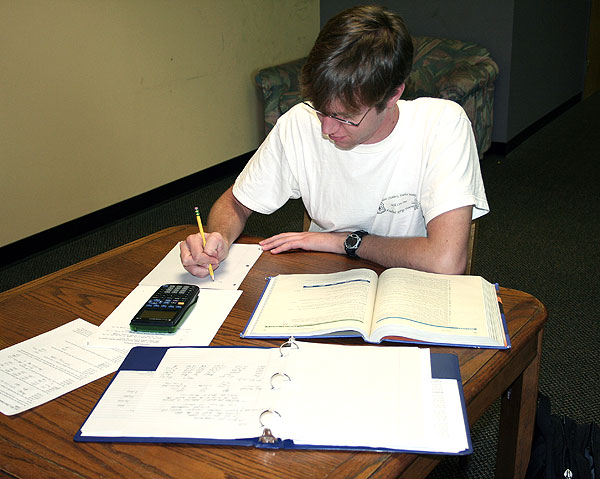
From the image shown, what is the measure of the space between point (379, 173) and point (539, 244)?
1.99 meters

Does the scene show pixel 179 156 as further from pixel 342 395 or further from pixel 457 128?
pixel 342 395

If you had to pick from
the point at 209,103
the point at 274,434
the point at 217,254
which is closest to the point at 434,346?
the point at 274,434

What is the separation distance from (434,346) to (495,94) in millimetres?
3970

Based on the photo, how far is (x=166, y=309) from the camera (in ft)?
3.81

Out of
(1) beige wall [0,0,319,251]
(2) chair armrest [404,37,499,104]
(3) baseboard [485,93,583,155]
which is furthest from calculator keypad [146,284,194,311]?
(3) baseboard [485,93,583,155]

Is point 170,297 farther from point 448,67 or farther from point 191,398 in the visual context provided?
point 448,67

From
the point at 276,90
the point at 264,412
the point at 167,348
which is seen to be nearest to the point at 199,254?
the point at 167,348

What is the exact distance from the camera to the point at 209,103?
4188mm

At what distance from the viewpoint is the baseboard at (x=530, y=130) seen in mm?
4707

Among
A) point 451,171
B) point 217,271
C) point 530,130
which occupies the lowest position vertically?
point 530,130

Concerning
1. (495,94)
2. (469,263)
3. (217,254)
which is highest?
(217,254)

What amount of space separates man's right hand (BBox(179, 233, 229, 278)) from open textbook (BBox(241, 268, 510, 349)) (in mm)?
151

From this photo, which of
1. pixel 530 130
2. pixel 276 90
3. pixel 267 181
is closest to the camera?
pixel 267 181

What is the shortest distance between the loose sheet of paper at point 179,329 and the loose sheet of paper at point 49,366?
0.09 ft
